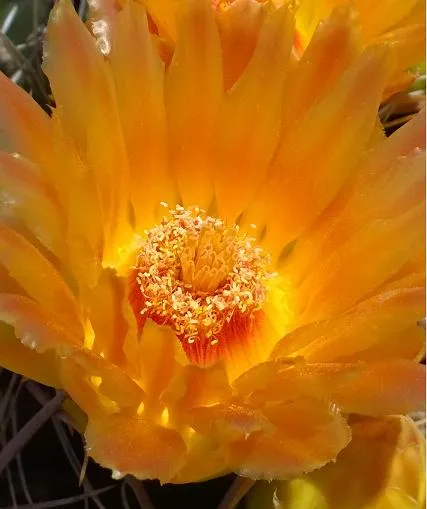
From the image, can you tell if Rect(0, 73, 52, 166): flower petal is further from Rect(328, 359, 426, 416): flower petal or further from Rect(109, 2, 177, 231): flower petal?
Rect(328, 359, 426, 416): flower petal

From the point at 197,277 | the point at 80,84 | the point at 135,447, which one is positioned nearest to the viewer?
the point at 135,447

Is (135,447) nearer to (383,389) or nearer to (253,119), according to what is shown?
(383,389)

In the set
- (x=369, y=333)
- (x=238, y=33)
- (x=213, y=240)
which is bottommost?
(x=369, y=333)

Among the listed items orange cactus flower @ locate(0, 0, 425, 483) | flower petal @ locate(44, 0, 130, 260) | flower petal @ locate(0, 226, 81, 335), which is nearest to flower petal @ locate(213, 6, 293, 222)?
orange cactus flower @ locate(0, 0, 425, 483)

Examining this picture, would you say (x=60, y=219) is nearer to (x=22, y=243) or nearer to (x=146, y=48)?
(x=22, y=243)

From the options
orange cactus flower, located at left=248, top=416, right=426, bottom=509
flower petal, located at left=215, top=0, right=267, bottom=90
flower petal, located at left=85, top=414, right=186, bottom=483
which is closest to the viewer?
flower petal, located at left=85, top=414, right=186, bottom=483

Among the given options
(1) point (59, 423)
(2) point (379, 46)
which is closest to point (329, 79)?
(2) point (379, 46)

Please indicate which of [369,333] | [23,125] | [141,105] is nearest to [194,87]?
[141,105]

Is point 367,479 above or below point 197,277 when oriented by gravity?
below
